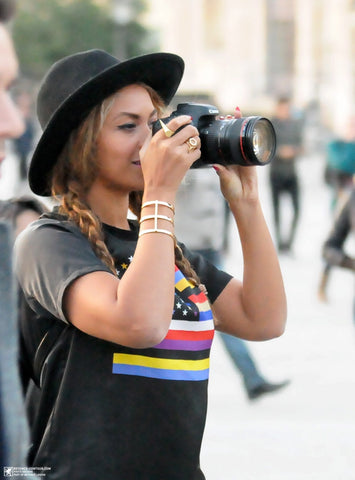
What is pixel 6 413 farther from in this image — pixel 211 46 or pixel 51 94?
pixel 211 46

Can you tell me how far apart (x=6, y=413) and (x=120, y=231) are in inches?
33.8

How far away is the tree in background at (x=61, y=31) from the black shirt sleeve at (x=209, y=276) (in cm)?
4627

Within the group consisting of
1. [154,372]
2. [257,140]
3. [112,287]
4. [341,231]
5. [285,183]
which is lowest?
[285,183]

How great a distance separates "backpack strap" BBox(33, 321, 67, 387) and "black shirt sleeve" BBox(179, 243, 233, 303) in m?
0.43

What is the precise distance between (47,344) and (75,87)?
0.57 meters

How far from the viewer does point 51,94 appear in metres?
2.06

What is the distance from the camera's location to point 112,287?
181cm

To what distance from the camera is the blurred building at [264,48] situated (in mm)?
33688

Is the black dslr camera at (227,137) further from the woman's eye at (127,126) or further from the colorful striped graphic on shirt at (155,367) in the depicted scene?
the colorful striped graphic on shirt at (155,367)

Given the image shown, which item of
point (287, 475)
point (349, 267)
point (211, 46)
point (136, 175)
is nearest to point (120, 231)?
point (136, 175)

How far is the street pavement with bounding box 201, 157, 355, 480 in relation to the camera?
416cm

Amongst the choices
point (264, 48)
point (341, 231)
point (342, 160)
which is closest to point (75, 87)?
point (341, 231)

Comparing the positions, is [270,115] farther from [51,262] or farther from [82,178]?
[51,262]

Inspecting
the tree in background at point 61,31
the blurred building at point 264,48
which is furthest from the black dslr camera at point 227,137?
the tree in background at point 61,31
